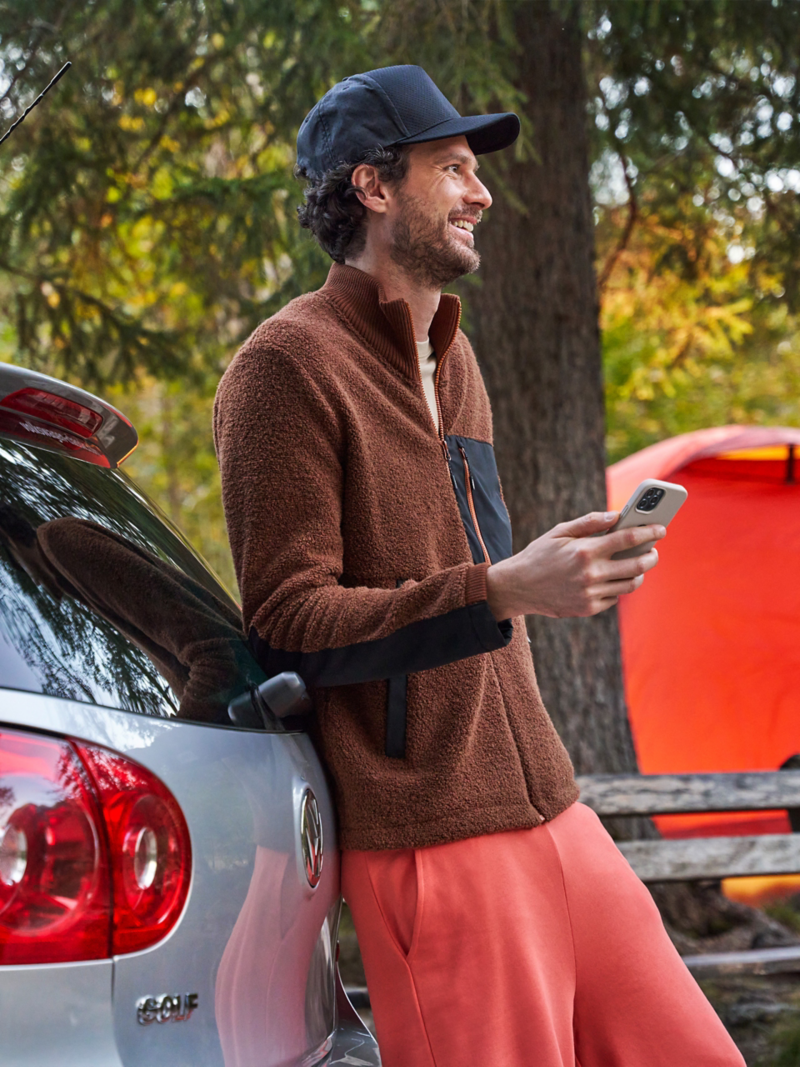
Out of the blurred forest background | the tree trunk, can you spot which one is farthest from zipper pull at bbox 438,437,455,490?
the tree trunk

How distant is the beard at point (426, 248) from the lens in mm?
2053

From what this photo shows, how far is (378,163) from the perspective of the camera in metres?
2.06

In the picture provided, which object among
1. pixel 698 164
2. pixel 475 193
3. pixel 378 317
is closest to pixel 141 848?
pixel 378 317

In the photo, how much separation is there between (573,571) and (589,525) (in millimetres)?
80

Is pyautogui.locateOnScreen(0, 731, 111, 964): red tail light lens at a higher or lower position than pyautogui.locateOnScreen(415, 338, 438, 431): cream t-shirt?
lower

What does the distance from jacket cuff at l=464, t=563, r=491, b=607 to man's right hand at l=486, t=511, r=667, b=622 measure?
0.01 meters

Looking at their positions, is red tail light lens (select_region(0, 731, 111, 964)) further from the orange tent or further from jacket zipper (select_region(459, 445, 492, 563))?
the orange tent

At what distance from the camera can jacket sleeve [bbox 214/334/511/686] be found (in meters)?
1.64

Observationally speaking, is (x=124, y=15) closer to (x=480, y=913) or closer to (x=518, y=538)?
(x=518, y=538)

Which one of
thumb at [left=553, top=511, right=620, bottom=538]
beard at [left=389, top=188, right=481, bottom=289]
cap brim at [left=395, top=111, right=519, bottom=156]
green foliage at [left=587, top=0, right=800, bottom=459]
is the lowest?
thumb at [left=553, top=511, right=620, bottom=538]

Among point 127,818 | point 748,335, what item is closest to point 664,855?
point 127,818

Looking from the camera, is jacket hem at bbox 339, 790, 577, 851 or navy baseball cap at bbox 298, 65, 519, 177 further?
navy baseball cap at bbox 298, 65, 519, 177

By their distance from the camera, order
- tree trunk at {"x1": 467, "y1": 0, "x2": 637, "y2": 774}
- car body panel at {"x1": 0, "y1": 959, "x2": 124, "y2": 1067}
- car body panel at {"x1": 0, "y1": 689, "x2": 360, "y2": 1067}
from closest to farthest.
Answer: car body panel at {"x1": 0, "y1": 959, "x2": 124, "y2": 1067} < car body panel at {"x1": 0, "y1": 689, "x2": 360, "y2": 1067} < tree trunk at {"x1": 467, "y1": 0, "x2": 637, "y2": 774}

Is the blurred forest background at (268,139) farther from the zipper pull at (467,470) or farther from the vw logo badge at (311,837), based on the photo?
the vw logo badge at (311,837)
